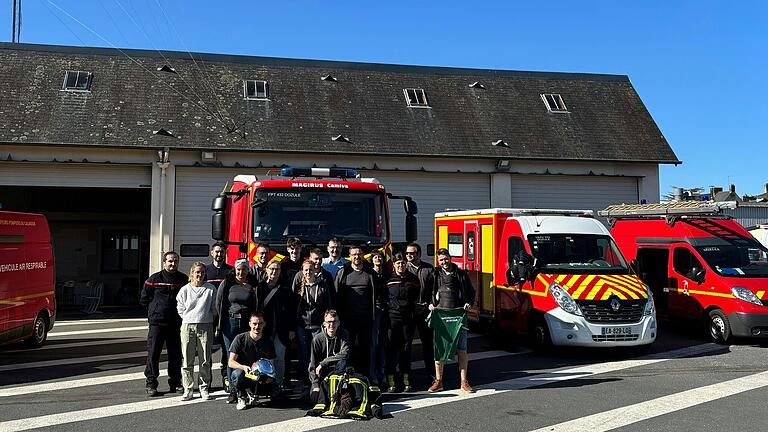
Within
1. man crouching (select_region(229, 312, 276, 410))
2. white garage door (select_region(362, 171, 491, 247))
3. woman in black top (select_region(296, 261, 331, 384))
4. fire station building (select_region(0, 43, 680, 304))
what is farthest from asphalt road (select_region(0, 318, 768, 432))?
white garage door (select_region(362, 171, 491, 247))

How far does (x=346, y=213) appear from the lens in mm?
10133

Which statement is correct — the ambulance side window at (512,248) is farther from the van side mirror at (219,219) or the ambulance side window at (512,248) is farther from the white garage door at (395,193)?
the white garage door at (395,193)

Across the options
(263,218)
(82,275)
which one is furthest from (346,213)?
(82,275)

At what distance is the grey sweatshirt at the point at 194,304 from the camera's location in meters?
7.67

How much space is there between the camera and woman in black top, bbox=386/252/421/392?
26.8 feet

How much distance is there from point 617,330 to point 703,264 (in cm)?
322

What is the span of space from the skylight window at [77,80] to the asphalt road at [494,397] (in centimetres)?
986

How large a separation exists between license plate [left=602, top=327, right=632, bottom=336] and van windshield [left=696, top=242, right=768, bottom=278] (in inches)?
116

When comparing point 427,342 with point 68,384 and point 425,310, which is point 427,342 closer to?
point 425,310

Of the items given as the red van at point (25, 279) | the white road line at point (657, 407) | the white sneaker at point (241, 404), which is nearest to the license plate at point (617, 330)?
the white road line at point (657, 407)

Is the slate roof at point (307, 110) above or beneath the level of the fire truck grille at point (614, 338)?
above

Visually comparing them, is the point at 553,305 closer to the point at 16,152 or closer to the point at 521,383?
the point at 521,383

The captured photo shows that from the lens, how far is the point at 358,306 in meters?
7.94

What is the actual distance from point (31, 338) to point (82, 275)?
1111 cm
